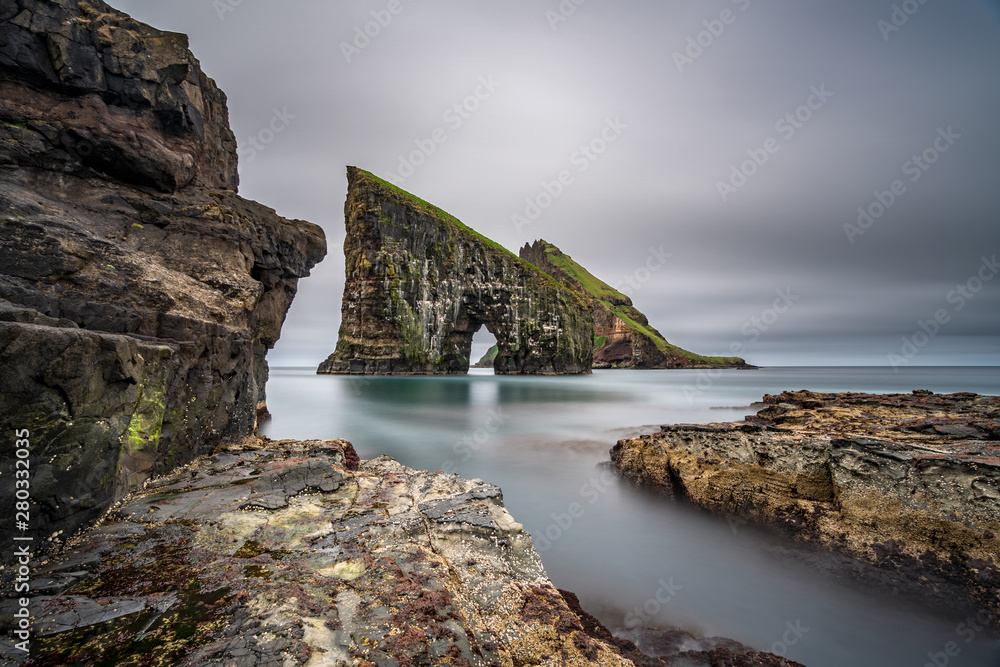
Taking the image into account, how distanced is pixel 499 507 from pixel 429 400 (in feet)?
73.3

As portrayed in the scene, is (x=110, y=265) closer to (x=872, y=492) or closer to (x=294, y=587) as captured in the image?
(x=294, y=587)

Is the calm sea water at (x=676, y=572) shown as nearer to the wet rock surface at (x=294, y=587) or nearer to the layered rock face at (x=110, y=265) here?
the wet rock surface at (x=294, y=587)

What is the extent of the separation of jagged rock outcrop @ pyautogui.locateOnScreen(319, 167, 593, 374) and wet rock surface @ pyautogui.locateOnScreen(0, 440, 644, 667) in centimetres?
4265

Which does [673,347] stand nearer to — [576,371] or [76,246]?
[576,371]

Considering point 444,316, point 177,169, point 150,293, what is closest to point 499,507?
point 150,293

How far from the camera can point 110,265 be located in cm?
514

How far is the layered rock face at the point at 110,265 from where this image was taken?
10.5 feet

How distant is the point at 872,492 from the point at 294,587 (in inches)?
304

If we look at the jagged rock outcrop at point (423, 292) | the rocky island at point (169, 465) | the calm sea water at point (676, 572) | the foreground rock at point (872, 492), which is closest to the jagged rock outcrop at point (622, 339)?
the jagged rock outcrop at point (423, 292)

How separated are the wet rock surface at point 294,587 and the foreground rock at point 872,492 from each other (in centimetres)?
457

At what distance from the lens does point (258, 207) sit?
29.5 feet

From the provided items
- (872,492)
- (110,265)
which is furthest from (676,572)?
(110,265)

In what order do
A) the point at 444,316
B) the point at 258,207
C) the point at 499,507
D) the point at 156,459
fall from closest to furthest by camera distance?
the point at 156,459, the point at 499,507, the point at 258,207, the point at 444,316

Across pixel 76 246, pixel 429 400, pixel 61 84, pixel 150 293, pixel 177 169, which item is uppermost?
pixel 61 84
